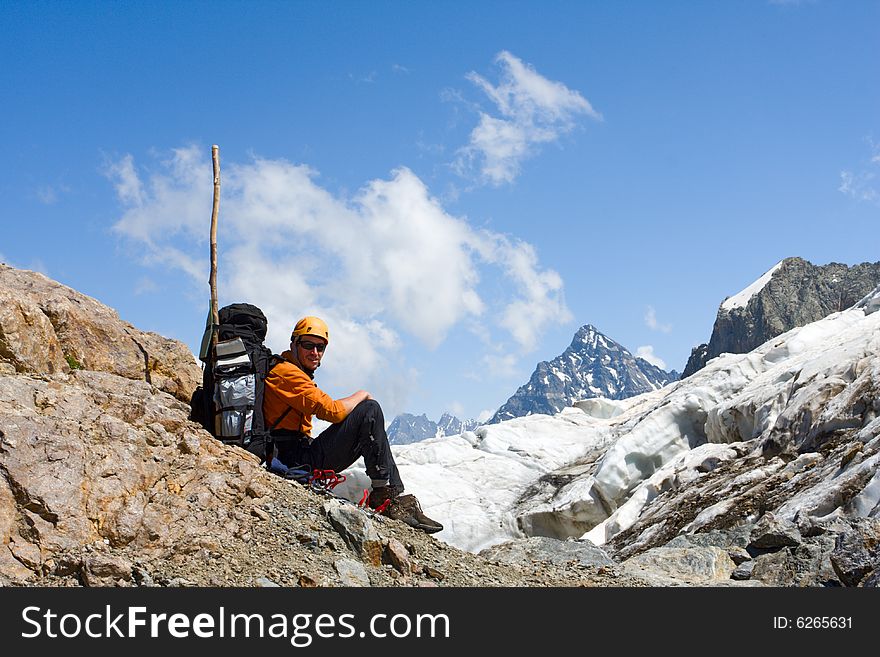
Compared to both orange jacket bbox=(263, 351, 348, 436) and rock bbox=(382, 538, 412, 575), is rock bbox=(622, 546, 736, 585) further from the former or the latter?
orange jacket bbox=(263, 351, 348, 436)

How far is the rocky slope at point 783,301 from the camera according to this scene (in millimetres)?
113875

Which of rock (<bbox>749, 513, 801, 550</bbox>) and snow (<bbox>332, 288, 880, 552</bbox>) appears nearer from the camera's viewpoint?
rock (<bbox>749, 513, 801, 550</bbox>)

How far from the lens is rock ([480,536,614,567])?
13500 mm

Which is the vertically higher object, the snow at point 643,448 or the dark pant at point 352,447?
the snow at point 643,448

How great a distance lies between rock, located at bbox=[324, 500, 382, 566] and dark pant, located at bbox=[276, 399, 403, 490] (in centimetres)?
84

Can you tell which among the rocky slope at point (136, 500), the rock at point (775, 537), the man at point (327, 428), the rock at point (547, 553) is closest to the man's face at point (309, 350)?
the man at point (327, 428)

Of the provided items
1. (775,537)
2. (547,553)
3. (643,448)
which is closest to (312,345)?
(547,553)

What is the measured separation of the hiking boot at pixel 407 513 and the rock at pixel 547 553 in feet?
5.62

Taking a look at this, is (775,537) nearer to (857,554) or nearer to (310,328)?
(857,554)

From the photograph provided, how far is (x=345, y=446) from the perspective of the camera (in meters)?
11.7

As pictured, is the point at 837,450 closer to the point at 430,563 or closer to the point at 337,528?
the point at 430,563

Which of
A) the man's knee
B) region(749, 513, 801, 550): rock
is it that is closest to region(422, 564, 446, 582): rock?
the man's knee

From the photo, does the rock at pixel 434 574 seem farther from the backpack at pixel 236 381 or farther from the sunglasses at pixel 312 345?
the sunglasses at pixel 312 345

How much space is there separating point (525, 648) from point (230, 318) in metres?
6.48
